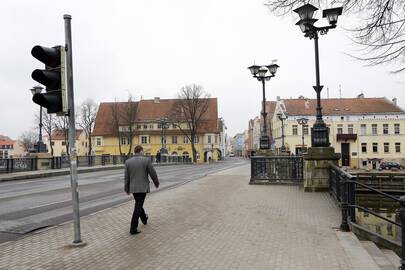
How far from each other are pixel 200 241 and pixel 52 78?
366cm

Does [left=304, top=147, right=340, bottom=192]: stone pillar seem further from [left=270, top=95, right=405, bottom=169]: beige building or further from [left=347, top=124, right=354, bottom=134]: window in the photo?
[left=347, top=124, right=354, bottom=134]: window

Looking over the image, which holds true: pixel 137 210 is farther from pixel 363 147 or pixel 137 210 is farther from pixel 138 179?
pixel 363 147

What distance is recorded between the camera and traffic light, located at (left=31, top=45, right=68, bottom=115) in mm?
6648

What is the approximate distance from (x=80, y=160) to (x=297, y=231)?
34886 mm

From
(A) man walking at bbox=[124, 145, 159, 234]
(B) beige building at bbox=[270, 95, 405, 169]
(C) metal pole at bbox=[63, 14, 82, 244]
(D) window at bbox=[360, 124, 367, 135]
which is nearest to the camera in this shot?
(C) metal pole at bbox=[63, 14, 82, 244]

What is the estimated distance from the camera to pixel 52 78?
22.1 feet

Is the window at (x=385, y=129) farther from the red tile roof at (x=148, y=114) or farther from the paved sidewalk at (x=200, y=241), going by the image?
the paved sidewalk at (x=200, y=241)

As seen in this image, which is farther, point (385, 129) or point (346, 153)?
point (346, 153)

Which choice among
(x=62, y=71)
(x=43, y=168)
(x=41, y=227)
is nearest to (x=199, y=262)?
(x=62, y=71)

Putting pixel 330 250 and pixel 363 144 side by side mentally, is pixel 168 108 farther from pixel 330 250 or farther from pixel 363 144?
pixel 330 250

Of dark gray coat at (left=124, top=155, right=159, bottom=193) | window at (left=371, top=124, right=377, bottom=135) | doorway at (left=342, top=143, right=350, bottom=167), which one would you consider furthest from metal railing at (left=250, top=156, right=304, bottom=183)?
window at (left=371, top=124, right=377, bottom=135)

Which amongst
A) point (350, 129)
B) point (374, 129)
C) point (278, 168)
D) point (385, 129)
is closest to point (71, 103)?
point (278, 168)

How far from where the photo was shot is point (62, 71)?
6.80m

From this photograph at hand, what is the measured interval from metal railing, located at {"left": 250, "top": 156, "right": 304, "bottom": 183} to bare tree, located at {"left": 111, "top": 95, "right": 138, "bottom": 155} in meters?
64.8
